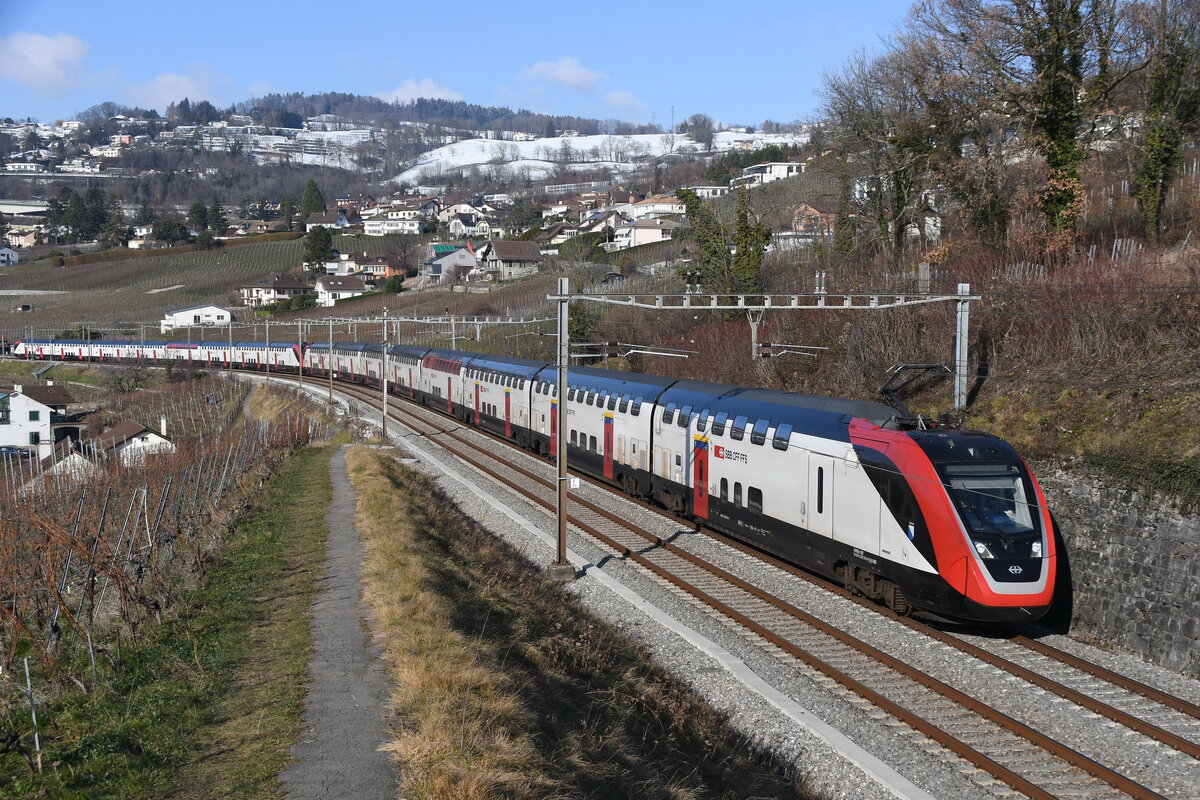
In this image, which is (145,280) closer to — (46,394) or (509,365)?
(46,394)

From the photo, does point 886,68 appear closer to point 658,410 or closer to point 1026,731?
point 658,410

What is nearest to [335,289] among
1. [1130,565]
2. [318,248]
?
[318,248]

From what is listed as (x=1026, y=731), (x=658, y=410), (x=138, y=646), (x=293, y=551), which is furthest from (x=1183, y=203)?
(x=138, y=646)

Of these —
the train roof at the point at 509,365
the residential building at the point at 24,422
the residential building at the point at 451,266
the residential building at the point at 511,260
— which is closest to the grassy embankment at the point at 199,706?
the train roof at the point at 509,365

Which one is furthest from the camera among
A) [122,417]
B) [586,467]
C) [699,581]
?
[122,417]

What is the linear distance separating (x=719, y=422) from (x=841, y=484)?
5.21m

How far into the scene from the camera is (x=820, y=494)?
713 inches

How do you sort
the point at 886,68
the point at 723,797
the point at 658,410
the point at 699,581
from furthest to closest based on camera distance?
the point at 886,68 → the point at 658,410 → the point at 699,581 → the point at 723,797

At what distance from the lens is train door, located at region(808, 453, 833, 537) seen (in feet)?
58.4

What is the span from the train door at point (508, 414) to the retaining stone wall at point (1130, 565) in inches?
962

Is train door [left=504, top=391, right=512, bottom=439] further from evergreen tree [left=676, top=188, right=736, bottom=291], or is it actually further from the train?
evergreen tree [left=676, top=188, right=736, bottom=291]

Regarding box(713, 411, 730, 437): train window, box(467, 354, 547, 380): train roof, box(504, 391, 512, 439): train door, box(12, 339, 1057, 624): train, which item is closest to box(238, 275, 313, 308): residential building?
box(467, 354, 547, 380): train roof

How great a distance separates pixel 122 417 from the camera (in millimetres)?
75188

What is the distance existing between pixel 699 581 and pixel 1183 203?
23044mm
